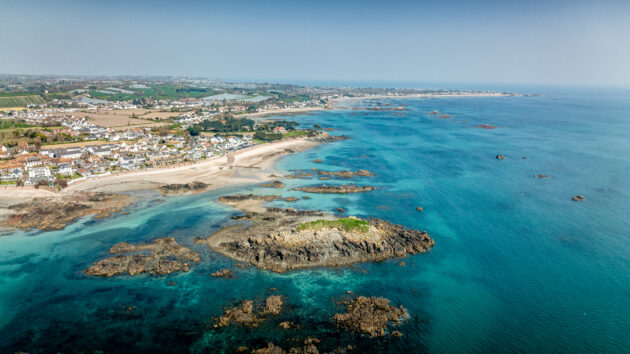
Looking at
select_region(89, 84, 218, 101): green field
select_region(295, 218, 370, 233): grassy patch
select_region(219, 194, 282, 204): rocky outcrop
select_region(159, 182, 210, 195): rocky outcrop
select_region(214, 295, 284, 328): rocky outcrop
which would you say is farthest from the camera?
select_region(89, 84, 218, 101): green field

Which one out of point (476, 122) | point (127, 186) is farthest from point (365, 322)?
point (476, 122)

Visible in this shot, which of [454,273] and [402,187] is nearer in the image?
[454,273]

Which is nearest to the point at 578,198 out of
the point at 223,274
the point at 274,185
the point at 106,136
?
the point at 274,185

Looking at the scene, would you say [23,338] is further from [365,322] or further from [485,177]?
[485,177]

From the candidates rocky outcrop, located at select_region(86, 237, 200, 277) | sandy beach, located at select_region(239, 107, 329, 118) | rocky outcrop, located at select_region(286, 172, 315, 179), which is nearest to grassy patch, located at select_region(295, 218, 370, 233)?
rocky outcrop, located at select_region(86, 237, 200, 277)

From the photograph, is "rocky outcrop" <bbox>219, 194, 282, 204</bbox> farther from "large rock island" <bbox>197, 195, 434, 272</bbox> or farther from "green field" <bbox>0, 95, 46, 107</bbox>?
"green field" <bbox>0, 95, 46, 107</bbox>

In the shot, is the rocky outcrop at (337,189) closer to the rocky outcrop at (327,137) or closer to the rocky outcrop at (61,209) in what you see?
the rocky outcrop at (61,209)
